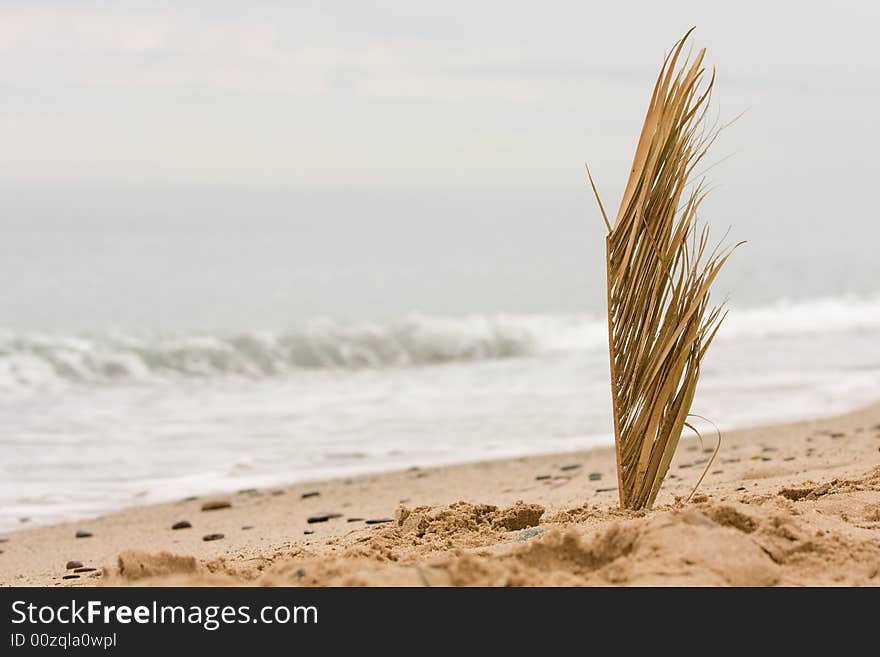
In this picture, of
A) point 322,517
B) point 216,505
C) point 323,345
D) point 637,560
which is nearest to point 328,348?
point 323,345

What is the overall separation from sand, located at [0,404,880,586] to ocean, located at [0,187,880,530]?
29.7 inches

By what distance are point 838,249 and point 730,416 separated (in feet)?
71.6

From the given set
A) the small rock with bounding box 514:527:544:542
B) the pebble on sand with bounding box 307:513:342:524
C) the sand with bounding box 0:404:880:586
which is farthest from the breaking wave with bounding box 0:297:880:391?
the small rock with bounding box 514:527:544:542

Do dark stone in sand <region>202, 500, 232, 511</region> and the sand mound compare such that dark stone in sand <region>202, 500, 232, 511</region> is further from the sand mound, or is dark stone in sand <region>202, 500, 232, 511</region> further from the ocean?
the sand mound

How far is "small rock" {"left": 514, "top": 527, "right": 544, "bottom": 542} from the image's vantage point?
12.5 feet

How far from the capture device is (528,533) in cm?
388

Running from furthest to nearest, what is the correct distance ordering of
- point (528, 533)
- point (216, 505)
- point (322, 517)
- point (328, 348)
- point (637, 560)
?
point (328, 348)
point (216, 505)
point (322, 517)
point (528, 533)
point (637, 560)

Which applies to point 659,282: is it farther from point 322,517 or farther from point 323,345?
point 323,345

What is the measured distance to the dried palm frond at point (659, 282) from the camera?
3.84 metres

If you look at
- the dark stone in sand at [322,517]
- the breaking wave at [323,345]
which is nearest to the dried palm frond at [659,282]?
the dark stone in sand at [322,517]

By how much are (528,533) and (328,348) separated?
34.8 feet
